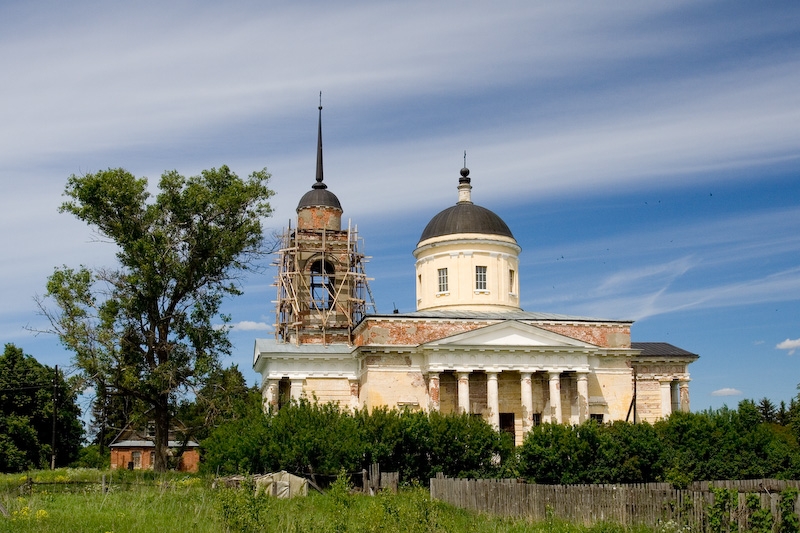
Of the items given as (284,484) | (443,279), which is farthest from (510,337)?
(284,484)

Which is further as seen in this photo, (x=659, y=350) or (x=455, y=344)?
(x=659, y=350)

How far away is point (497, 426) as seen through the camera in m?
37.1

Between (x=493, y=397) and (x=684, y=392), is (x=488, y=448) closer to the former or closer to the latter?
(x=493, y=397)

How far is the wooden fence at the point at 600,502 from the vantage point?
61.3 ft

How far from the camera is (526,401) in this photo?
39.1 meters

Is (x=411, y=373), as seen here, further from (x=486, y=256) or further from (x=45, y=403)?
(x=45, y=403)

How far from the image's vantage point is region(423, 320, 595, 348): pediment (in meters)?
38.6

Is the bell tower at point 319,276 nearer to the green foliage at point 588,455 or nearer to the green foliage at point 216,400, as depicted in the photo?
the green foliage at point 216,400

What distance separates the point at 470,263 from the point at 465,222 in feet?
6.81

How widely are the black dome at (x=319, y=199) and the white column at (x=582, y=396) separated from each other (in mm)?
15623

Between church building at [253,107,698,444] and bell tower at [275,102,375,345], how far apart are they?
63mm

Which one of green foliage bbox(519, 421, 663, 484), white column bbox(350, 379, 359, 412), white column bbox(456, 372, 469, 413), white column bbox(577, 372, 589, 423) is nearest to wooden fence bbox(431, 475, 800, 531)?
green foliage bbox(519, 421, 663, 484)

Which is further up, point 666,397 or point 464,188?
point 464,188

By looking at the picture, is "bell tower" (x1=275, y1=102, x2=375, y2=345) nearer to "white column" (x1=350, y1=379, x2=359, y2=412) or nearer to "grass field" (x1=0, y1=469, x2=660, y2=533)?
A: "white column" (x1=350, y1=379, x2=359, y2=412)
